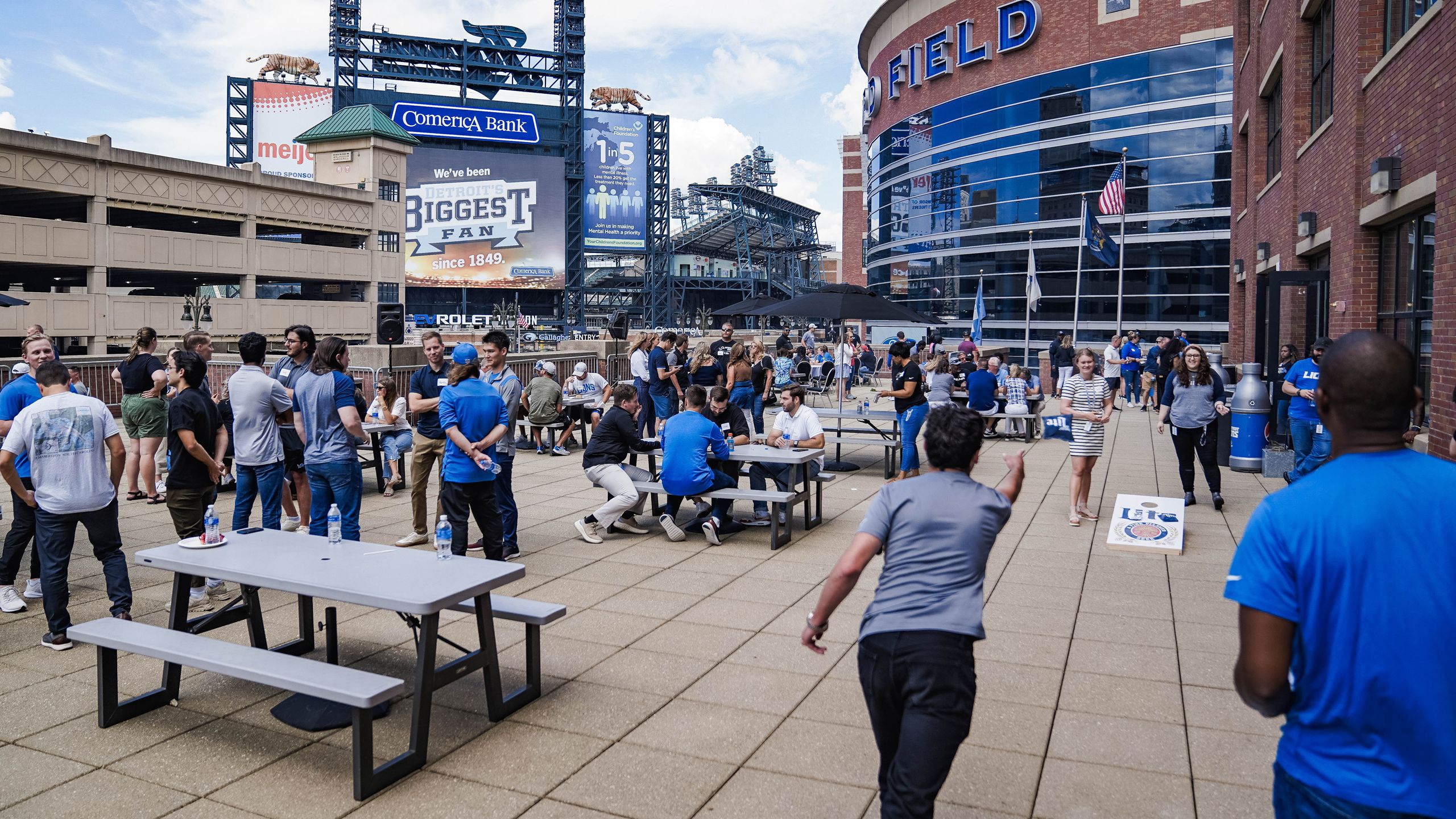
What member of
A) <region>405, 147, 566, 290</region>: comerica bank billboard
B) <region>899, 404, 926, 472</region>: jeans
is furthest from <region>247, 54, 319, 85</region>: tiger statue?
<region>899, 404, 926, 472</region>: jeans

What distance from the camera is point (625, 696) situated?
5.37 metres

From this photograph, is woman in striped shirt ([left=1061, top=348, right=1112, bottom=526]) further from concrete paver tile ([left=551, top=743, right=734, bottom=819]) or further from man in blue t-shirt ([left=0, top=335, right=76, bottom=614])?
man in blue t-shirt ([left=0, top=335, right=76, bottom=614])

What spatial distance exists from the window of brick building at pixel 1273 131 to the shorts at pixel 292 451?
17.0 metres

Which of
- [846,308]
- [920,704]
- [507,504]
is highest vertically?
[846,308]

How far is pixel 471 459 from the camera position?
7.64 meters

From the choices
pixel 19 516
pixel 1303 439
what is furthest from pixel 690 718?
pixel 1303 439

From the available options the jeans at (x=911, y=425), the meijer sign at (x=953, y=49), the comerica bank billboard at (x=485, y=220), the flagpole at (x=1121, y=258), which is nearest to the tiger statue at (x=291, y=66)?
the comerica bank billboard at (x=485, y=220)

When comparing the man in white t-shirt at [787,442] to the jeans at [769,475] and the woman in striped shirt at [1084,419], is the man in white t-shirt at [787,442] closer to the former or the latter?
the jeans at [769,475]

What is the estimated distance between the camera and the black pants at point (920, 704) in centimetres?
314

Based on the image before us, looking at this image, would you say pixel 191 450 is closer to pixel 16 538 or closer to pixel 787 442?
pixel 16 538

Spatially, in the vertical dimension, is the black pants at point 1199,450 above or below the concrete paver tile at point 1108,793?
above

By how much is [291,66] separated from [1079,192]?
63571 millimetres

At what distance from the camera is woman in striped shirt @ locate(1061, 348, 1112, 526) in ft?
33.0

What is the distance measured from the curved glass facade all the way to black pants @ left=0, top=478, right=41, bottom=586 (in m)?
38.5
